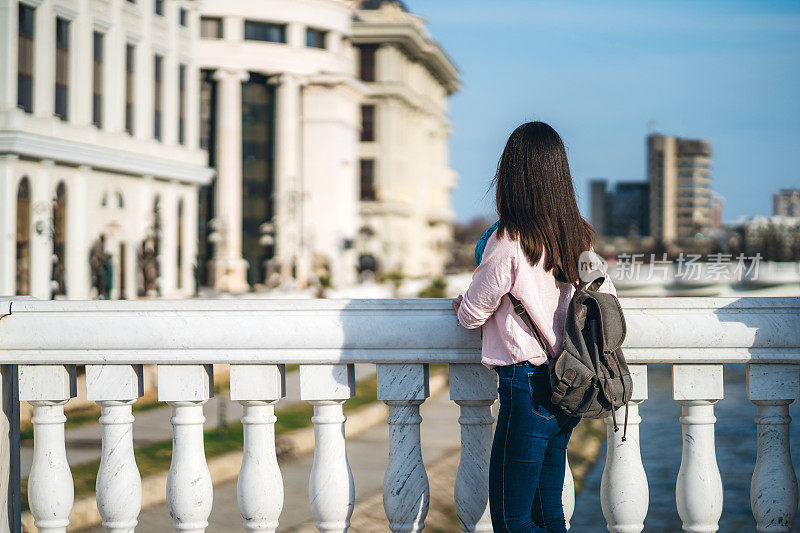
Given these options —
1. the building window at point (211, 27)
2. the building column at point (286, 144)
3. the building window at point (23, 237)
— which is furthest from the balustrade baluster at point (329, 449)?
the building window at point (211, 27)

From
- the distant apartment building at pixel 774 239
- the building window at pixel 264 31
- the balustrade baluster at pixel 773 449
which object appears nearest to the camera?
the balustrade baluster at pixel 773 449

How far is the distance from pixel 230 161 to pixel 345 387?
5696 cm

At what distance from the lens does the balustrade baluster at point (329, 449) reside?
12.4 feet

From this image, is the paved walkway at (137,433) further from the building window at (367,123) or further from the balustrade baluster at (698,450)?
the building window at (367,123)

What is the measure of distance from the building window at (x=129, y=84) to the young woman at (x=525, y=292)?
29730mm

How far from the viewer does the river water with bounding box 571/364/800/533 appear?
18.5 meters

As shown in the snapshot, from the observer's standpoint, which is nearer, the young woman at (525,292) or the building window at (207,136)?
the young woman at (525,292)

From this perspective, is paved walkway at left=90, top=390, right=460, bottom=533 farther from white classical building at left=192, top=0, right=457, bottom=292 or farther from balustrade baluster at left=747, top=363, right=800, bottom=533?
white classical building at left=192, top=0, right=457, bottom=292

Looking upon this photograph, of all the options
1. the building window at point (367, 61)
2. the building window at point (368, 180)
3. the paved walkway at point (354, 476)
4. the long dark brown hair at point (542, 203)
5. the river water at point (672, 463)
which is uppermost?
the building window at point (367, 61)

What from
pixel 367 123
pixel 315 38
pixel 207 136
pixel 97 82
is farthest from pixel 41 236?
pixel 367 123

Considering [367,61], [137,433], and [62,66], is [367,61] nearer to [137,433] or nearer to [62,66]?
[62,66]

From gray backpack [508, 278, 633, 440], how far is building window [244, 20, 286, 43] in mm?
60585

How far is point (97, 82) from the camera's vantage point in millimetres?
29406

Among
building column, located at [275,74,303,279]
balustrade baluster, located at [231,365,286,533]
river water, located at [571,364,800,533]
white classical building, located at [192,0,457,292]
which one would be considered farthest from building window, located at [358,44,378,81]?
balustrade baluster, located at [231,365,286,533]
